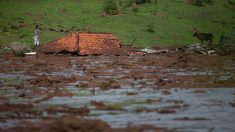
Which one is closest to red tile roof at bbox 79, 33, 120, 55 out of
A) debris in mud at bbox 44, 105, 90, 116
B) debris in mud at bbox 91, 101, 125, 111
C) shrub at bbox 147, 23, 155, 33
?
shrub at bbox 147, 23, 155, 33

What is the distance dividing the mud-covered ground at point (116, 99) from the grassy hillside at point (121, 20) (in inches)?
653

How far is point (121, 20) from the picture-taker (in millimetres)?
42875

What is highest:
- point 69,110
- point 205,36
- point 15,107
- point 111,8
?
point 69,110

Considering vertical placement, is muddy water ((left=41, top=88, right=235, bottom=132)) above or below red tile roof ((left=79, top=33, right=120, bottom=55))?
above

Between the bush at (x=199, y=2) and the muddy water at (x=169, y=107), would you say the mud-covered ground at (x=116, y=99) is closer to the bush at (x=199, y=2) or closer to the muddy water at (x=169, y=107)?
the muddy water at (x=169, y=107)

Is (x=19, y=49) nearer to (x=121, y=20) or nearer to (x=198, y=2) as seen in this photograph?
(x=121, y=20)

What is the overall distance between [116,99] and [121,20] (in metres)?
30.6

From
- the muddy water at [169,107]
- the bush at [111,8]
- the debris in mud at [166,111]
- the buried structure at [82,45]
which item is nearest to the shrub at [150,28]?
the bush at [111,8]

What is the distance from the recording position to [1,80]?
17.0 metres

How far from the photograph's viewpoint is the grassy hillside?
127 ft

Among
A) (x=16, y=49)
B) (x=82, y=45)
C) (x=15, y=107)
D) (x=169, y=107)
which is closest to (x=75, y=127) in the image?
(x=15, y=107)

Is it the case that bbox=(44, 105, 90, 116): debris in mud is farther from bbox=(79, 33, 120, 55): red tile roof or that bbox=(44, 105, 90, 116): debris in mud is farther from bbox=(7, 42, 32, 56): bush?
bbox=(79, 33, 120, 55): red tile roof

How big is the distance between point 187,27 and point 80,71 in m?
24.9

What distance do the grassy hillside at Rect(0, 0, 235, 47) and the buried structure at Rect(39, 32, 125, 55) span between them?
5.05 metres
